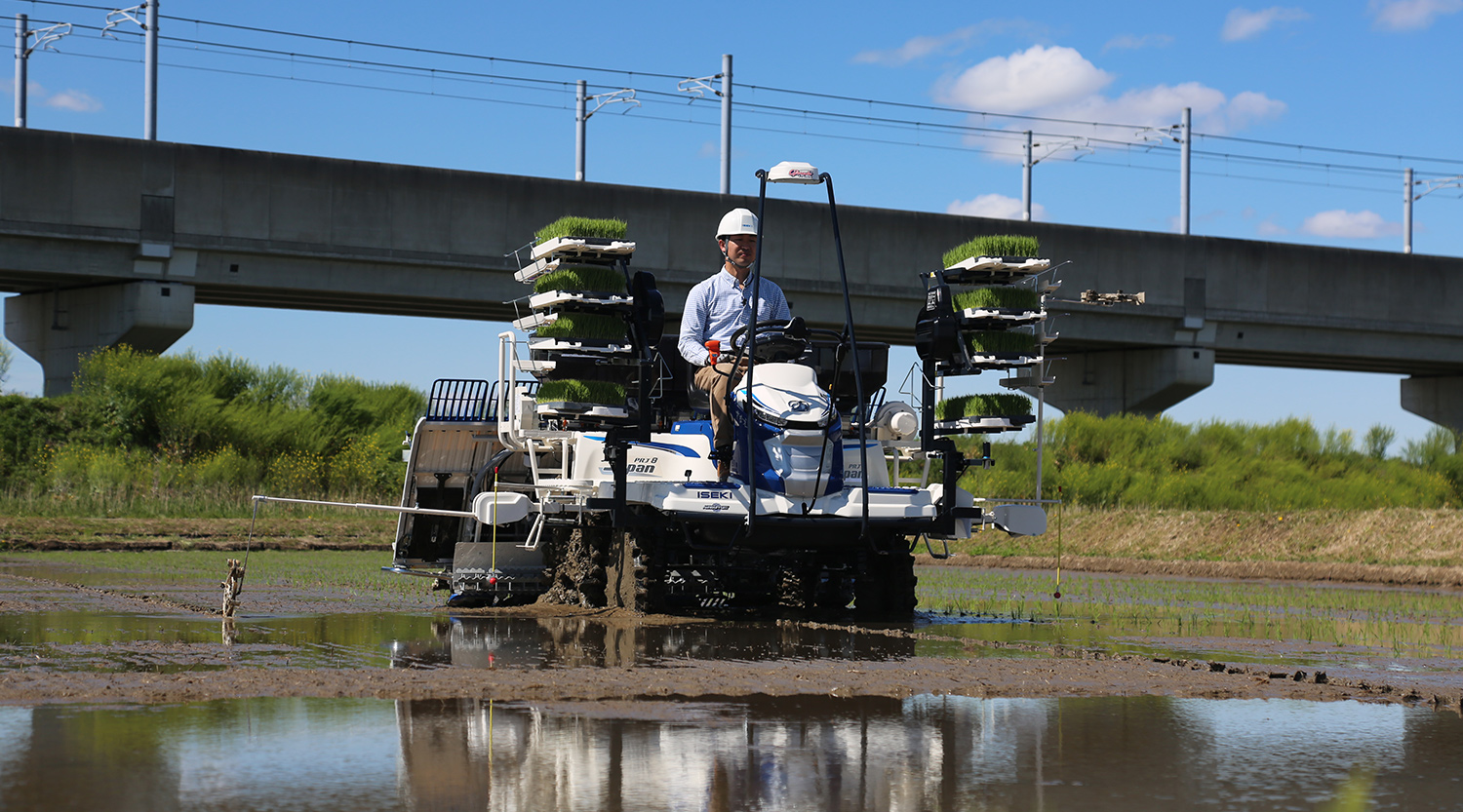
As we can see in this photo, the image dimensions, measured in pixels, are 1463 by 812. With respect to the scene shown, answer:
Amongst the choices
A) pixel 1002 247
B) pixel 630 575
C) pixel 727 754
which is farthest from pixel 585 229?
pixel 727 754

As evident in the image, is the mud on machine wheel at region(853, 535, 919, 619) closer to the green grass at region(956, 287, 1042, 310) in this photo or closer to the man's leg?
the man's leg

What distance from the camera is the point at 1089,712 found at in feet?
22.5

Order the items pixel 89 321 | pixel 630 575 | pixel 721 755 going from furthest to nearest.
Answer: pixel 89 321, pixel 630 575, pixel 721 755

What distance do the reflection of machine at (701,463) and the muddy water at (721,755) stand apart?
3768mm

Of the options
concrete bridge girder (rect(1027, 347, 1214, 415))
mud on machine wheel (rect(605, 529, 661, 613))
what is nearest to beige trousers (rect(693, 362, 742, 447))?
mud on machine wheel (rect(605, 529, 661, 613))

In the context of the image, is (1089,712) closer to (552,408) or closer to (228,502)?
(552,408)

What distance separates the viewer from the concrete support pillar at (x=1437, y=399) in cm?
4803

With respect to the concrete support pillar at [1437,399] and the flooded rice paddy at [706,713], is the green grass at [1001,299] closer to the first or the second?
the flooded rice paddy at [706,713]

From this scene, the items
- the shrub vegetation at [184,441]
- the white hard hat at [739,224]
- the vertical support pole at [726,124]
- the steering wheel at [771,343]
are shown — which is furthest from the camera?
the vertical support pole at [726,124]

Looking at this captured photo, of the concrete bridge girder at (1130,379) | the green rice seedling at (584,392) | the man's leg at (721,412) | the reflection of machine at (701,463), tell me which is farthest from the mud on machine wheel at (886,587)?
the concrete bridge girder at (1130,379)

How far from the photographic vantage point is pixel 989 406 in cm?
1276

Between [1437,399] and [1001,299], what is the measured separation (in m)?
41.4

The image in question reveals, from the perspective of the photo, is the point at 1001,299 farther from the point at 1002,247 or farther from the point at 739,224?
the point at 739,224

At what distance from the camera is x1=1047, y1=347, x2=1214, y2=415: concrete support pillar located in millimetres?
41250
